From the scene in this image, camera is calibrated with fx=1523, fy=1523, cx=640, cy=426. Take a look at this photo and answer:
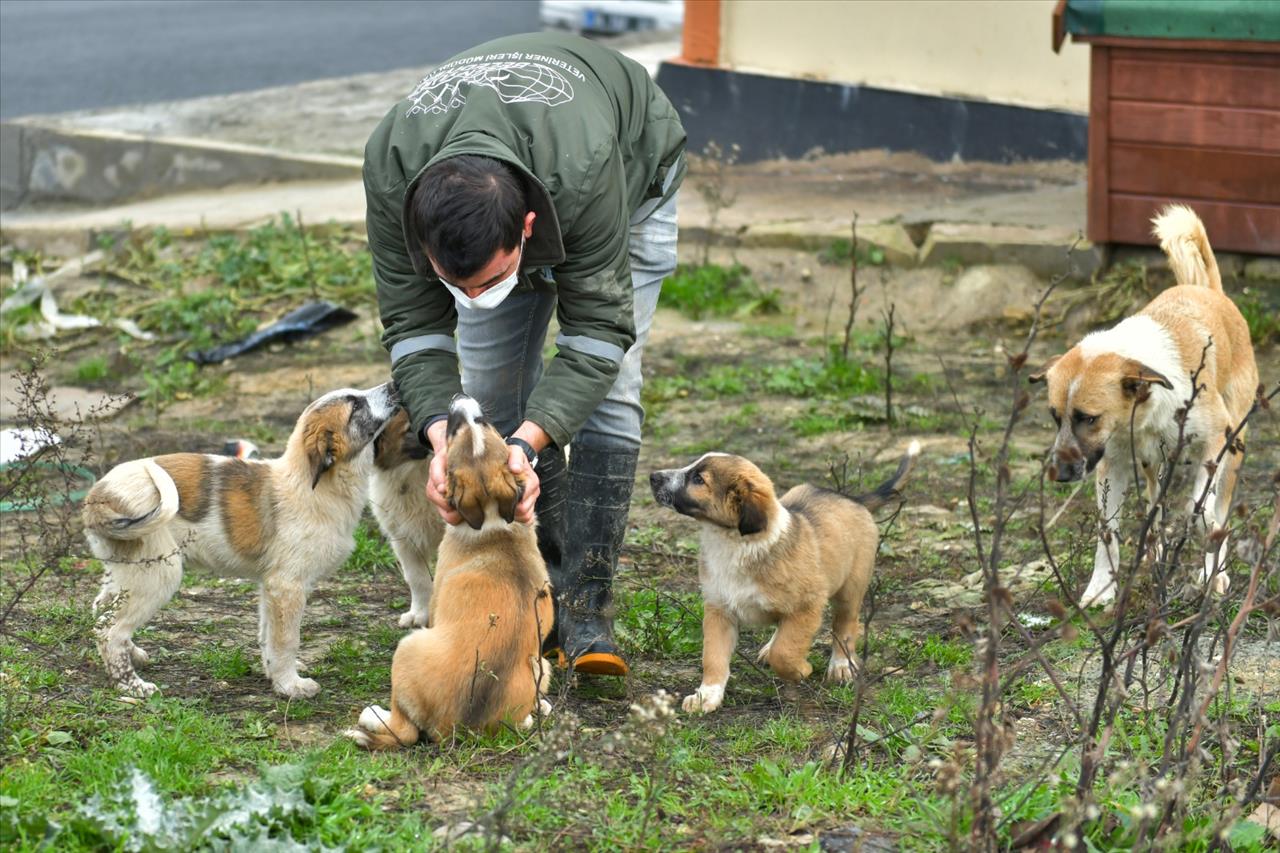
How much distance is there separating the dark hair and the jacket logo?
0.38 meters

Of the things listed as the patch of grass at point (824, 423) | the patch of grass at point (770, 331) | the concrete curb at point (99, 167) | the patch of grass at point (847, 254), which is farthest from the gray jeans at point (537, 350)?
the concrete curb at point (99, 167)

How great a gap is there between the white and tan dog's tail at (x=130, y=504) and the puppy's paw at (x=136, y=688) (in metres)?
0.46

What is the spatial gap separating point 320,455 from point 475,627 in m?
1.08

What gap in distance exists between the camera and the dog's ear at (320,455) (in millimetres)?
5121

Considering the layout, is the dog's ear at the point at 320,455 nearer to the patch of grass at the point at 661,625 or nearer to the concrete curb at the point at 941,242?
the patch of grass at the point at 661,625

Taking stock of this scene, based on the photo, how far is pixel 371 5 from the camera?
701 inches

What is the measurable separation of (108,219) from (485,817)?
10412 millimetres

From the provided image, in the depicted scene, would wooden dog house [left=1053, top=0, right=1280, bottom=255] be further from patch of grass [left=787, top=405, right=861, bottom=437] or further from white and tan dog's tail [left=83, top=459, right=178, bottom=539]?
white and tan dog's tail [left=83, top=459, right=178, bottom=539]

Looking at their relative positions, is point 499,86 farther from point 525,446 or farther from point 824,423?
point 824,423

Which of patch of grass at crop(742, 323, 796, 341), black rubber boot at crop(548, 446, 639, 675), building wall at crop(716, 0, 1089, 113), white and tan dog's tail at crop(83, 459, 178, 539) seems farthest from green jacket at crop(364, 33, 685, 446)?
building wall at crop(716, 0, 1089, 113)

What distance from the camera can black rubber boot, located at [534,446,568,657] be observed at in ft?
17.1

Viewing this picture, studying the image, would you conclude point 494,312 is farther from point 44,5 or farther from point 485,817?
point 44,5

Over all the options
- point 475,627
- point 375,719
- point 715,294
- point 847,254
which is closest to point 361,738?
point 375,719

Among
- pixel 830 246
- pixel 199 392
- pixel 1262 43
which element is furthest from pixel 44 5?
pixel 1262 43
